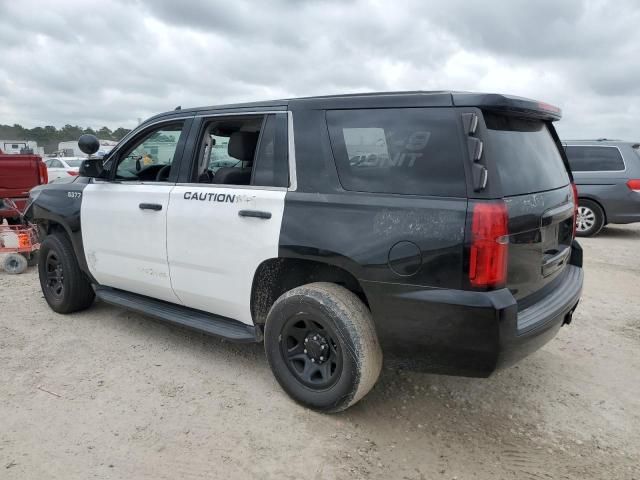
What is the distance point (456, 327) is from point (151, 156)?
303 centimetres

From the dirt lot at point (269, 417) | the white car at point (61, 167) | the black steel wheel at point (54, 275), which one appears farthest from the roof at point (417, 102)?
the white car at point (61, 167)

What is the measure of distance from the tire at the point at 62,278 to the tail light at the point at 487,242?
360cm

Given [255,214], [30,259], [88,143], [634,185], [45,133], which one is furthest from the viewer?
[45,133]

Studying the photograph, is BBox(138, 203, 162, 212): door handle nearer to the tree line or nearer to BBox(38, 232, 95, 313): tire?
BBox(38, 232, 95, 313): tire

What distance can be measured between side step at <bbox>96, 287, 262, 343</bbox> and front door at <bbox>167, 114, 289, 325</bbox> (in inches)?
2.4

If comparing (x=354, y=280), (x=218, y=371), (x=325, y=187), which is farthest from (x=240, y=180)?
(x=218, y=371)

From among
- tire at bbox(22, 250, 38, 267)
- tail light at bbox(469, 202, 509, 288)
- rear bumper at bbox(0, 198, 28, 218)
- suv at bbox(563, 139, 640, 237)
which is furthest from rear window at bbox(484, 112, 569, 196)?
rear bumper at bbox(0, 198, 28, 218)

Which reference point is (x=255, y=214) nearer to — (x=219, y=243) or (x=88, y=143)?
(x=219, y=243)

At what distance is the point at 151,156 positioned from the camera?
4.29 metres

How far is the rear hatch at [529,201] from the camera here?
251 centimetres

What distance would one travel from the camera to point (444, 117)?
2541 millimetres

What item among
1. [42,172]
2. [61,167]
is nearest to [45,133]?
[61,167]

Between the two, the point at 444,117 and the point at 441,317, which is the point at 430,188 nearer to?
the point at 444,117

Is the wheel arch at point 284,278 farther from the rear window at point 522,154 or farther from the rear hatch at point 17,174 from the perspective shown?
the rear hatch at point 17,174
